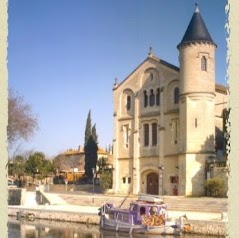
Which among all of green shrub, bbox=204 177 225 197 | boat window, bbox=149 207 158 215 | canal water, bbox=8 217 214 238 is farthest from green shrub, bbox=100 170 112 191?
boat window, bbox=149 207 158 215

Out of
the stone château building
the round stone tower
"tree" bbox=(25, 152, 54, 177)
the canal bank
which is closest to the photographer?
the canal bank

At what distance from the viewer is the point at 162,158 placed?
28.2 m

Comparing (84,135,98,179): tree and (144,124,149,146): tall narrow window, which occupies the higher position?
(144,124,149,146): tall narrow window

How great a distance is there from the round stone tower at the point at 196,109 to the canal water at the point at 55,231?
8299 mm

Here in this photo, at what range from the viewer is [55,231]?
17.7 meters

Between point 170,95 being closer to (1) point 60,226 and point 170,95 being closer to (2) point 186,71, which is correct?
(2) point 186,71

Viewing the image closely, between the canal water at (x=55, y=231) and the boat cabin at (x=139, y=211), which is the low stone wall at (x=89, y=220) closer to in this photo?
the canal water at (x=55, y=231)

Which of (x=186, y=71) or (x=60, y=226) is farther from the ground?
(x=186, y=71)

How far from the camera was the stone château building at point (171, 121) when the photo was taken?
83.0 feet

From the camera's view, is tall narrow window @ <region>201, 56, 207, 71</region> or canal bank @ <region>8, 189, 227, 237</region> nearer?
canal bank @ <region>8, 189, 227, 237</region>

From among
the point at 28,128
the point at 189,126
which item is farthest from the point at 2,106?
the point at 189,126

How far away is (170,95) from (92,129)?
50.9 feet

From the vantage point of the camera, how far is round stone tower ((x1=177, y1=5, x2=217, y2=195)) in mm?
25094

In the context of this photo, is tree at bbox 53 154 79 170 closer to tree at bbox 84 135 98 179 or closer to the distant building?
the distant building
